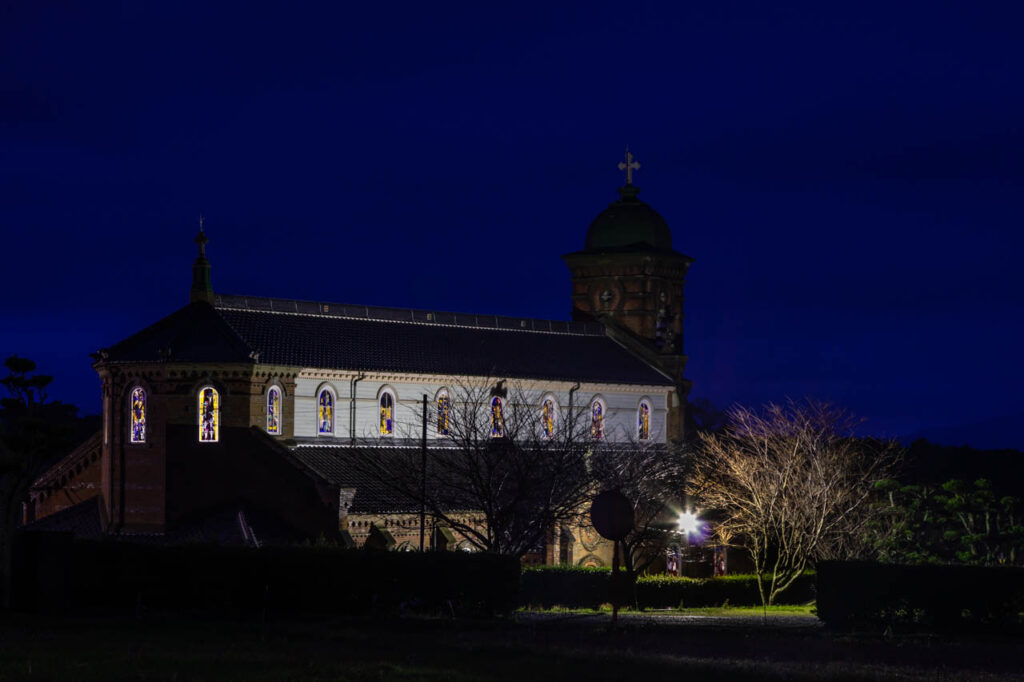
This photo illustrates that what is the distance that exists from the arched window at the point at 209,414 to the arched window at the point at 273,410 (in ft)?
7.72

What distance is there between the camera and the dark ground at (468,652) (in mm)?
26312

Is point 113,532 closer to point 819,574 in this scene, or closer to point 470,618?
point 470,618

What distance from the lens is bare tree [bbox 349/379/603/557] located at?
52250 millimetres

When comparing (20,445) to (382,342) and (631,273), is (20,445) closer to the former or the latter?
(382,342)

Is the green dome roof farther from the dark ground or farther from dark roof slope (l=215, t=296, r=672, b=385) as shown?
the dark ground

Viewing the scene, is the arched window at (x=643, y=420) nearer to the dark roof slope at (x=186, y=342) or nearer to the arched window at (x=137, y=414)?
the dark roof slope at (x=186, y=342)

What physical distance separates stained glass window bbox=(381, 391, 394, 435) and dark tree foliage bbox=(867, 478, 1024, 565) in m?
20.8

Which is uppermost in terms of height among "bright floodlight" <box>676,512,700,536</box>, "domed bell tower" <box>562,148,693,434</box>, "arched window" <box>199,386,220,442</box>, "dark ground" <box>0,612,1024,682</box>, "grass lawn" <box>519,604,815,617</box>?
"domed bell tower" <box>562,148,693,434</box>

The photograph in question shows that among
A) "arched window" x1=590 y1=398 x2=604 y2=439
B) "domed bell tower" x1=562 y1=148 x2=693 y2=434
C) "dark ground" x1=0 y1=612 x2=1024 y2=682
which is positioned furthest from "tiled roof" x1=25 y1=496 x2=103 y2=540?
"domed bell tower" x1=562 y1=148 x2=693 y2=434

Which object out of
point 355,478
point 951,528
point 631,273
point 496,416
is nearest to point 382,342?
point 496,416

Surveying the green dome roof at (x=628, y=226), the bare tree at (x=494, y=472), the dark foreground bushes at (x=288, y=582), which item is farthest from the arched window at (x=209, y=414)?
the green dome roof at (x=628, y=226)

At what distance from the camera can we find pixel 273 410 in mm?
61594

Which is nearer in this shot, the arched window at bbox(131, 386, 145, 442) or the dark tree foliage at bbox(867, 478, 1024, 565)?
the dark tree foliage at bbox(867, 478, 1024, 565)

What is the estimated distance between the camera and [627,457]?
64.8 metres
